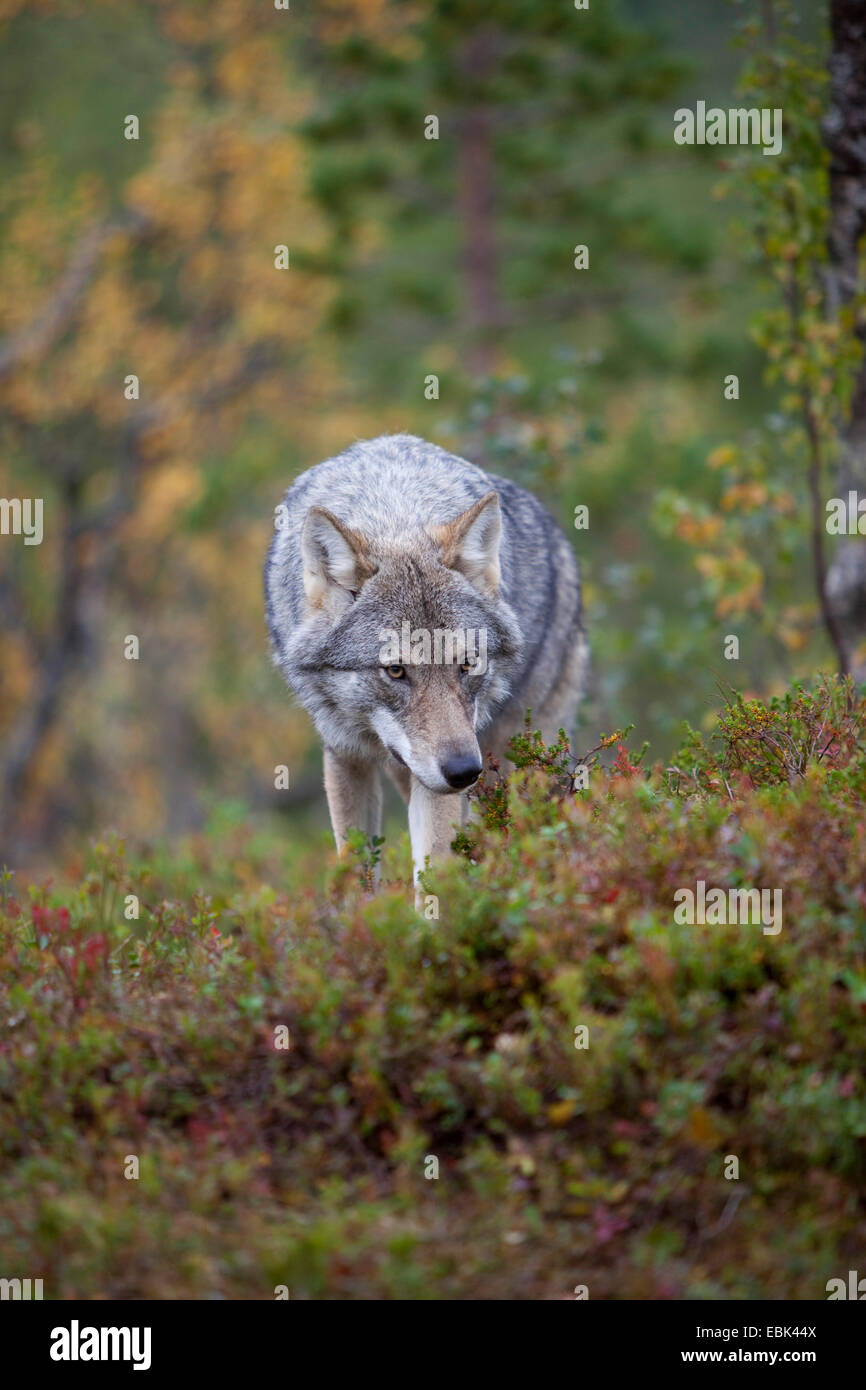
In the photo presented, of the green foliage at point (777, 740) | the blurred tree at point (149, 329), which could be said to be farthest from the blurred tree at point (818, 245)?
the blurred tree at point (149, 329)

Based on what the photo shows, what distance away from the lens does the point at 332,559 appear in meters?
6.66

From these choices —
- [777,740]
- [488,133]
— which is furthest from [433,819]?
[488,133]

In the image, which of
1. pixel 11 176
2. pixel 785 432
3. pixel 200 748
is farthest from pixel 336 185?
pixel 200 748

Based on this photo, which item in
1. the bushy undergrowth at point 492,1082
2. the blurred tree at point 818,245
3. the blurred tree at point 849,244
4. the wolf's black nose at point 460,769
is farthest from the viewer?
the blurred tree at point 818,245

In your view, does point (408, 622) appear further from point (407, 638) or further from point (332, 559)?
point (332, 559)

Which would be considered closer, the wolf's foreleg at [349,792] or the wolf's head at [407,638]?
the wolf's head at [407,638]

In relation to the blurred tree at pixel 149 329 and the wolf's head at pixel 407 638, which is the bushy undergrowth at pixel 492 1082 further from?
the blurred tree at pixel 149 329

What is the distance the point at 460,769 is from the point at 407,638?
2.64 ft

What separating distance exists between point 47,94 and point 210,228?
4.25 meters

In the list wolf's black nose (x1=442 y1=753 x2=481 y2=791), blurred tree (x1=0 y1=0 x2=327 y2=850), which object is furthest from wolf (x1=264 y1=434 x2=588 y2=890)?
blurred tree (x1=0 y1=0 x2=327 y2=850)

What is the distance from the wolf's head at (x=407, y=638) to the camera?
6277 mm

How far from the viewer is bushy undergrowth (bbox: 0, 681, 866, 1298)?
4.16 meters

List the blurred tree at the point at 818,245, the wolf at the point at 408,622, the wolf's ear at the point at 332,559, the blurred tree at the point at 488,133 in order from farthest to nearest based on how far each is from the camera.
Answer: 1. the blurred tree at the point at 488,133
2. the blurred tree at the point at 818,245
3. the wolf's ear at the point at 332,559
4. the wolf at the point at 408,622

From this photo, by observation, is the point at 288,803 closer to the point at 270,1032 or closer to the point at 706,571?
the point at 706,571
